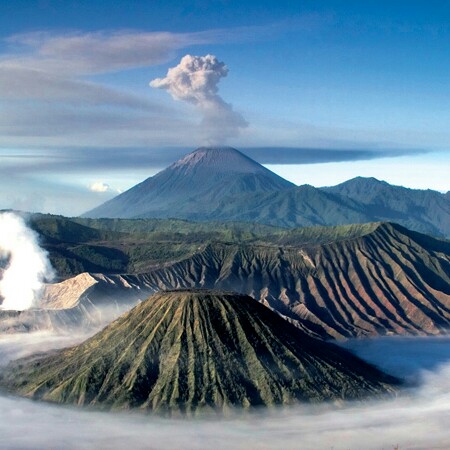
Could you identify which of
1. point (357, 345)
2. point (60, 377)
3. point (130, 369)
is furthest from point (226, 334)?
point (357, 345)

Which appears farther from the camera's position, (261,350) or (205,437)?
(261,350)

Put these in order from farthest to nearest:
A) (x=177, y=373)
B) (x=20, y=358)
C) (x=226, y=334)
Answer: (x=20, y=358)
(x=226, y=334)
(x=177, y=373)

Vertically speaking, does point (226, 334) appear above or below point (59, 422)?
above

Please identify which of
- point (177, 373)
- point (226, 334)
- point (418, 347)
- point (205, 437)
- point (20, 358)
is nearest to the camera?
point (205, 437)

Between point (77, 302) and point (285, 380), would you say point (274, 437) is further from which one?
point (77, 302)

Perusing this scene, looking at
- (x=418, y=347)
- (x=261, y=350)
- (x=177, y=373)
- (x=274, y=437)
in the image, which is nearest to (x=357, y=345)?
(x=418, y=347)

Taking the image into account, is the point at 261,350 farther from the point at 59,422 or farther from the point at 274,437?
the point at 59,422
